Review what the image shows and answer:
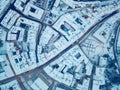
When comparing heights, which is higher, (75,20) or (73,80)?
(75,20)

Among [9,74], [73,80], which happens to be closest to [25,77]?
[9,74]

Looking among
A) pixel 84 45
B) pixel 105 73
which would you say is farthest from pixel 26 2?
pixel 105 73

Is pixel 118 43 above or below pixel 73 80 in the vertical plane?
above

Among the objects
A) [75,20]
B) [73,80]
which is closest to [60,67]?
[73,80]

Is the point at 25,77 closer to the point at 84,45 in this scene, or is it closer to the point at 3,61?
the point at 3,61

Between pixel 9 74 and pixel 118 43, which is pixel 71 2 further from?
pixel 9 74

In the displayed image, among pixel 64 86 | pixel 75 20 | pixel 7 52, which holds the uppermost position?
pixel 75 20

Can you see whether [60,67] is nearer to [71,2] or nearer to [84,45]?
Answer: [84,45]
